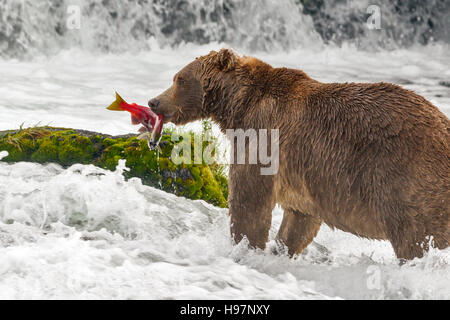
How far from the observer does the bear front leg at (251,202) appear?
526 cm

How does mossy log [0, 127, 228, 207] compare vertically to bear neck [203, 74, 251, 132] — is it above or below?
below

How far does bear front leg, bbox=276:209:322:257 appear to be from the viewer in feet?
18.9

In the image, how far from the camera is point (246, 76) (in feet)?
18.5

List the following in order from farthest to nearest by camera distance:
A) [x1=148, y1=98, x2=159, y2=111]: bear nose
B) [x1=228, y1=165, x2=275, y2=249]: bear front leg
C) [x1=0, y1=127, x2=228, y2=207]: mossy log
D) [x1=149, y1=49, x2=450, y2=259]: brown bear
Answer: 1. [x1=0, y1=127, x2=228, y2=207]: mossy log
2. [x1=148, y1=98, x2=159, y2=111]: bear nose
3. [x1=228, y1=165, x2=275, y2=249]: bear front leg
4. [x1=149, y1=49, x2=450, y2=259]: brown bear

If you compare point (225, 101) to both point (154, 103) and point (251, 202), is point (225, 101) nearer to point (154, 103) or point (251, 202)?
point (154, 103)

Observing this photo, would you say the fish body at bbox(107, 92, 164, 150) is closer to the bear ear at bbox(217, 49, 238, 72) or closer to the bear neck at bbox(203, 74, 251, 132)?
the bear neck at bbox(203, 74, 251, 132)

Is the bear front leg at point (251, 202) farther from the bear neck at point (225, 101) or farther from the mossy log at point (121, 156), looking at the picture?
the mossy log at point (121, 156)

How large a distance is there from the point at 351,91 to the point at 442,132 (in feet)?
2.71

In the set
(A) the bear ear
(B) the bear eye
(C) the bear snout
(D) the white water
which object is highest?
(A) the bear ear

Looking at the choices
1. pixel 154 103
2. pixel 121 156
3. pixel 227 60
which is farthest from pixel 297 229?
pixel 121 156

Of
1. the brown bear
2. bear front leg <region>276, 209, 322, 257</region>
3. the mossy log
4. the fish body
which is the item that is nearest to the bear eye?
the brown bear

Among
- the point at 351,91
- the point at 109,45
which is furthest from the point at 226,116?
the point at 109,45

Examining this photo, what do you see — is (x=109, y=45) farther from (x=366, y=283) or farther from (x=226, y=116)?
(x=366, y=283)

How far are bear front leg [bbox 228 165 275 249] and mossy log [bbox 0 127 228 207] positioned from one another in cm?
233
